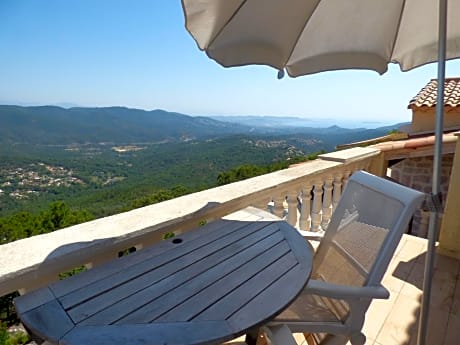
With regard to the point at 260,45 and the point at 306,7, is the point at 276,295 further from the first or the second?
the point at 306,7

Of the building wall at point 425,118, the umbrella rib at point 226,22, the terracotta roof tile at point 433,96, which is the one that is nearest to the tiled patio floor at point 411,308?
the umbrella rib at point 226,22

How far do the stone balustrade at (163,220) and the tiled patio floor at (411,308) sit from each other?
32.4 inches

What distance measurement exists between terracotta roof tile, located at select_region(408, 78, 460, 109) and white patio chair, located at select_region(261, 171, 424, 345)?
7024mm

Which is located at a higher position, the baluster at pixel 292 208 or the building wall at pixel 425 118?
the building wall at pixel 425 118

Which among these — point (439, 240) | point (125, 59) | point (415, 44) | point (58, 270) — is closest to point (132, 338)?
point (58, 270)

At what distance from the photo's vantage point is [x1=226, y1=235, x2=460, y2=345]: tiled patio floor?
75.7 inches

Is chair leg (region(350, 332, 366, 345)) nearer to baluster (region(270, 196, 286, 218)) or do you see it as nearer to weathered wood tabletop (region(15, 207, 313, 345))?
weathered wood tabletop (region(15, 207, 313, 345))

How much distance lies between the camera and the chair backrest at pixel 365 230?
4.36 ft

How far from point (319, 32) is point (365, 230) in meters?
1.15

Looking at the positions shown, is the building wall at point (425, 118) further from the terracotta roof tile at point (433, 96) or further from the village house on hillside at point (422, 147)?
the terracotta roof tile at point (433, 96)

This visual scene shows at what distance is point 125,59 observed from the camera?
48.5 m

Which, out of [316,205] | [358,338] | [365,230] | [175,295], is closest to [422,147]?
[316,205]

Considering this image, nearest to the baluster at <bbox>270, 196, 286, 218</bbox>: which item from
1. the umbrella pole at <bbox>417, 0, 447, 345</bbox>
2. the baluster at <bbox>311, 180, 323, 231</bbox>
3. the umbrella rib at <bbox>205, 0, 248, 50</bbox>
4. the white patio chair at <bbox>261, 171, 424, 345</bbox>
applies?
the baluster at <bbox>311, 180, 323, 231</bbox>

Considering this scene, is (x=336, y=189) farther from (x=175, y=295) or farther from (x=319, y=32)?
(x=175, y=295)
